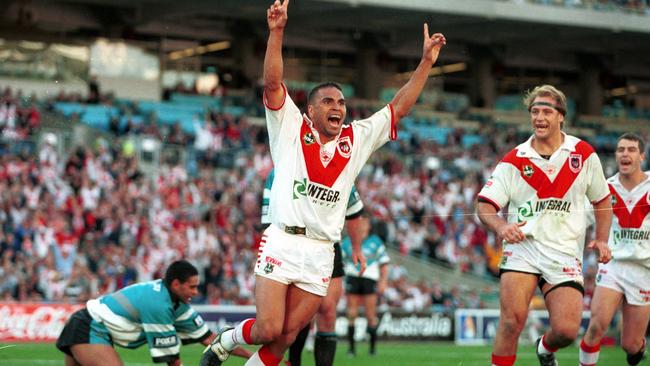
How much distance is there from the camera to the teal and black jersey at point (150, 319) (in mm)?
9359

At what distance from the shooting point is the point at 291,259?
8.57 meters

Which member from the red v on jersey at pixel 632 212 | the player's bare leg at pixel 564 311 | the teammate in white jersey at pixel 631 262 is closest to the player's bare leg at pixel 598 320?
the teammate in white jersey at pixel 631 262

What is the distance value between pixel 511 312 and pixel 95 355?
11.3ft

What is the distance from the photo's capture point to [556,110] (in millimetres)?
9492

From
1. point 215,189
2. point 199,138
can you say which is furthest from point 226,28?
point 215,189

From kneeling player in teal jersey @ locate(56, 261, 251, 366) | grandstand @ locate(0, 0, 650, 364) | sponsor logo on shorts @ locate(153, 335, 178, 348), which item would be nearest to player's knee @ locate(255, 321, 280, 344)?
kneeling player in teal jersey @ locate(56, 261, 251, 366)

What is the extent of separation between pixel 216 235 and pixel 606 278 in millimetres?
14066

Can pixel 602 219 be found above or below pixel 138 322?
above

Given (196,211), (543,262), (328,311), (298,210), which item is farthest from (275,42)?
(196,211)

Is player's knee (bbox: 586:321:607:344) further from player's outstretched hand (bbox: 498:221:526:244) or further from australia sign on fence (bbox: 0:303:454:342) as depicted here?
australia sign on fence (bbox: 0:303:454:342)

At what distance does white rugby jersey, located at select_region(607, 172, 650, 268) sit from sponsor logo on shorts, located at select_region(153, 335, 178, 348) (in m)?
4.63

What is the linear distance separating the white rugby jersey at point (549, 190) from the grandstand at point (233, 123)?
7892 millimetres

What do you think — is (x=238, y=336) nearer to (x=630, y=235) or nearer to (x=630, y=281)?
(x=630, y=281)

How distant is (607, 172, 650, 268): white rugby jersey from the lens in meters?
11.2
